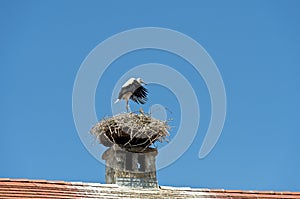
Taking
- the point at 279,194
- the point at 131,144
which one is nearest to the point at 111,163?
the point at 131,144

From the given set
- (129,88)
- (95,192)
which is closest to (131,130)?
(129,88)

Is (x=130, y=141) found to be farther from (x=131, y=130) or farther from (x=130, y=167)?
(x=130, y=167)

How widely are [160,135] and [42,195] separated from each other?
8.46ft

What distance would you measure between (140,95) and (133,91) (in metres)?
0.24

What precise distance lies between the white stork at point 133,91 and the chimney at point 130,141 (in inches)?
20.6

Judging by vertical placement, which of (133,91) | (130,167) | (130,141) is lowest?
(130,167)

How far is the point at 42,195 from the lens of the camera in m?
9.07

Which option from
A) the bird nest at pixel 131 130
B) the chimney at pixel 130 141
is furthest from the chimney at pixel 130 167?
the bird nest at pixel 131 130

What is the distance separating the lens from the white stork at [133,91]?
A: 1131cm

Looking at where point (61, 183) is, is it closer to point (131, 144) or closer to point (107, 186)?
point (107, 186)

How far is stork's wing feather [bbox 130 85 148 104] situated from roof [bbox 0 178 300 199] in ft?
6.47

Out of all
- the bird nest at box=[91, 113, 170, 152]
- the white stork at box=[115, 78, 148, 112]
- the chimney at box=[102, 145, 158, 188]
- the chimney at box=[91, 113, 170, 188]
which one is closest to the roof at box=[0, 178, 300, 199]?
the chimney at box=[102, 145, 158, 188]

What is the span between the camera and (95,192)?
953 cm

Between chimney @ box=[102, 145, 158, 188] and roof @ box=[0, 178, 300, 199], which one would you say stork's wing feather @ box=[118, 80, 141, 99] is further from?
roof @ box=[0, 178, 300, 199]
